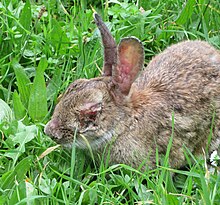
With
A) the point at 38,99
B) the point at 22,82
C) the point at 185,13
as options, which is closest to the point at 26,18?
the point at 22,82

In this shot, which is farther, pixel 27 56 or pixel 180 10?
pixel 180 10

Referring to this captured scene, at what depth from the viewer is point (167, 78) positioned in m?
5.52

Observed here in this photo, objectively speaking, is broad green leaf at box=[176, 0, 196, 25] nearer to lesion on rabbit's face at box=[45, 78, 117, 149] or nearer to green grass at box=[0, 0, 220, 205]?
green grass at box=[0, 0, 220, 205]

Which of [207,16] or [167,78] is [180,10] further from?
[167,78]

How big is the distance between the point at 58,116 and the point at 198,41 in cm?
135

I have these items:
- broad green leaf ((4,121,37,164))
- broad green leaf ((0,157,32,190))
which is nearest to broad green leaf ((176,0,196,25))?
broad green leaf ((4,121,37,164))

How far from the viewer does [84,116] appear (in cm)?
509

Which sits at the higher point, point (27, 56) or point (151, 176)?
point (27, 56)

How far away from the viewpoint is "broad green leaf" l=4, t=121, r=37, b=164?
511cm

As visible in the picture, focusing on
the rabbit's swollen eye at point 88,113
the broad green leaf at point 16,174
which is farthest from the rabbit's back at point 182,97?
the broad green leaf at point 16,174

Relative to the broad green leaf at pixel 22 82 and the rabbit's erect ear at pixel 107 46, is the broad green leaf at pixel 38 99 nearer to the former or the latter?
the broad green leaf at pixel 22 82

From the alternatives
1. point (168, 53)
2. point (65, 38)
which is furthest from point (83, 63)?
point (168, 53)

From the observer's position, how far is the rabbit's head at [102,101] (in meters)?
5.08

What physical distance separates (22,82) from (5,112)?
0.33 meters
